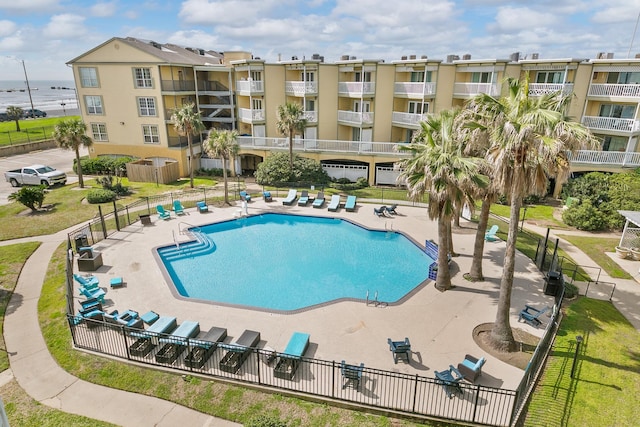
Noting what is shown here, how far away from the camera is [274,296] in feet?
60.7

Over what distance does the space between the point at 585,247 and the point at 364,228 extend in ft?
45.9

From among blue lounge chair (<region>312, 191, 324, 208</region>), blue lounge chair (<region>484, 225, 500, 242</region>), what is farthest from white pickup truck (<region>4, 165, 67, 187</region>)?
blue lounge chair (<region>484, 225, 500, 242</region>)

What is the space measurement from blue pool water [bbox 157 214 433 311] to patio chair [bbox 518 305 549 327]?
5.27 m

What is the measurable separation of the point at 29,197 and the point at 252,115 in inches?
820

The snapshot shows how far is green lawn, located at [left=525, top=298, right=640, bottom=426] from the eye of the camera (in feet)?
36.6

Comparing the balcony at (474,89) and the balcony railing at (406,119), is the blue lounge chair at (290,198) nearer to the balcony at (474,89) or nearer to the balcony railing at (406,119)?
the balcony railing at (406,119)

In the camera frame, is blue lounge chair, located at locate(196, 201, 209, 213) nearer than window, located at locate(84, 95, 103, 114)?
Yes

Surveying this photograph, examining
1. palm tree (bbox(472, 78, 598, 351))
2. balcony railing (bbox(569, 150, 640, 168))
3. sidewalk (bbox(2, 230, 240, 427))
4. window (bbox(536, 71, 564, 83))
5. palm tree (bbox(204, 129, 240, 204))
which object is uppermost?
window (bbox(536, 71, 564, 83))

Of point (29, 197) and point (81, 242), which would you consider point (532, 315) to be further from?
point (29, 197)

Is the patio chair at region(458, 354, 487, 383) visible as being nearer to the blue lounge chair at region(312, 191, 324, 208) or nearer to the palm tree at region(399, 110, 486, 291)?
the palm tree at region(399, 110, 486, 291)

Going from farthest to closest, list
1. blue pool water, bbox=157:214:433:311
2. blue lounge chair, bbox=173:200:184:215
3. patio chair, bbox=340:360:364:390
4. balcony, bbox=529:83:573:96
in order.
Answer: balcony, bbox=529:83:573:96
blue lounge chair, bbox=173:200:184:215
blue pool water, bbox=157:214:433:311
patio chair, bbox=340:360:364:390

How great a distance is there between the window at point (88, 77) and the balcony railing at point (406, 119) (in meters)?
31.5

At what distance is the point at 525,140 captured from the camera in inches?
456

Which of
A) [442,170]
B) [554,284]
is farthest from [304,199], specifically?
[554,284]
